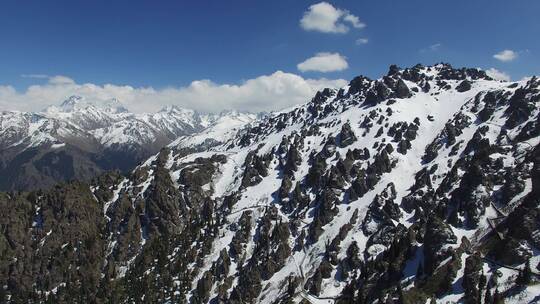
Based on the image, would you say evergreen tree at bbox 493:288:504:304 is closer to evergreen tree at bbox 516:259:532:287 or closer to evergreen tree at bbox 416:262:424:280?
evergreen tree at bbox 516:259:532:287

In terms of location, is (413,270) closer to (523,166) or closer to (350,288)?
(350,288)

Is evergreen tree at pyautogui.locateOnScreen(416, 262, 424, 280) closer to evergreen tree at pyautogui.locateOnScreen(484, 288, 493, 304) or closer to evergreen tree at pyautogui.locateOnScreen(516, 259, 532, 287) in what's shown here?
evergreen tree at pyautogui.locateOnScreen(484, 288, 493, 304)

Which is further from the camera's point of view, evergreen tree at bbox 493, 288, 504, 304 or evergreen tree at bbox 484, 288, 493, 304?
evergreen tree at bbox 484, 288, 493, 304

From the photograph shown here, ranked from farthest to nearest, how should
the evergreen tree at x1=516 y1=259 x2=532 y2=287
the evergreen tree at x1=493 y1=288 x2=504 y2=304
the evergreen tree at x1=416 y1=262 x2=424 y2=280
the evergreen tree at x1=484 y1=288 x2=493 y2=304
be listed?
1. the evergreen tree at x1=416 y1=262 x2=424 y2=280
2. the evergreen tree at x1=516 y1=259 x2=532 y2=287
3. the evergreen tree at x1=484 y1=288 x2=493 y2=304
4. the evergreen tree at x1=493 y1=288 x2=504 y2=304

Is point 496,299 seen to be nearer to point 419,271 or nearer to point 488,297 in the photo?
point 488,297

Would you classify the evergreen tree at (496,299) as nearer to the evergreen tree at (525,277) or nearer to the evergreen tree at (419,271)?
the evergreen tree at (525,277)

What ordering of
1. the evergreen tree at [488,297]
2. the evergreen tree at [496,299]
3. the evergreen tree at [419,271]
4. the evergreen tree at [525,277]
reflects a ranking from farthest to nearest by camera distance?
the evergreen tree at [419,271] < the evergreen tree at [525,277] < the evergreen tree at [488,297] < the evergreen tree at [496,299]

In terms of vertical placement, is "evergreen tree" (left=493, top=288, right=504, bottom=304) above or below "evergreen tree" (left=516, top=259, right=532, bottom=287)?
below

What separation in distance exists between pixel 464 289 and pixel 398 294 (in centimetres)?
2151

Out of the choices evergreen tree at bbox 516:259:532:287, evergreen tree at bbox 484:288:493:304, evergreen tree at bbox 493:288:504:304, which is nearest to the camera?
evergreen tree at bbox 493:288:504:304

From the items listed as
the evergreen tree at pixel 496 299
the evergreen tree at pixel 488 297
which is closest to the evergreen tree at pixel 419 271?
the evergreen tree at pixel 488 297

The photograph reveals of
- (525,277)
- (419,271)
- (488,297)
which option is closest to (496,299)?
(488,297)

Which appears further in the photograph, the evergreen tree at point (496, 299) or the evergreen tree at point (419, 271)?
the evergreen tree at point (419, 271)

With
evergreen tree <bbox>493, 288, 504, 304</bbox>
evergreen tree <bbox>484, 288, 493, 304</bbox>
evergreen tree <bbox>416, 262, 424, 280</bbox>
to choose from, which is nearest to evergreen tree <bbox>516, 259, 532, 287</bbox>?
evergreen tree <bbox>493, 288, 504, 304</bbox>
